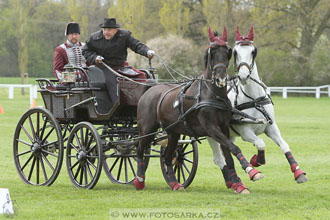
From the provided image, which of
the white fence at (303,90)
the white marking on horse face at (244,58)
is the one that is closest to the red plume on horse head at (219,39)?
the white marking on horse face at (244,58)

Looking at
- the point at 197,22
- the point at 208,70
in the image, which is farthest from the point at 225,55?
the point at 197,22

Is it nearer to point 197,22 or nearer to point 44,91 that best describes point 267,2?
point 197,22

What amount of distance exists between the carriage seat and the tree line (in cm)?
3085

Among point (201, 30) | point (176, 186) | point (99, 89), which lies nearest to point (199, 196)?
point (176, 186)

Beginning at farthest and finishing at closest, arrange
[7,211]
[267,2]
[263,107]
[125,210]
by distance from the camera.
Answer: [267,2] < [263,107] < [125,210] < [7,211]

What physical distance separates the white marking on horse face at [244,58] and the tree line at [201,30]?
31.8 m

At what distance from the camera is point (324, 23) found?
40719 mm

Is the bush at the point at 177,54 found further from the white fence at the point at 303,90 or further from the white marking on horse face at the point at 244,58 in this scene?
the white marking on horse face at the point at 244,58

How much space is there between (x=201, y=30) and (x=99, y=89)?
40587 millimetres

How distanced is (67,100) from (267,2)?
32357 mm

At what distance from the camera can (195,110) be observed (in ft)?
25.7

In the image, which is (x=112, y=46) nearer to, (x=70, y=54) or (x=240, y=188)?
(x=70, y=54)

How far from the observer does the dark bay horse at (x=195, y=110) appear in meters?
7.52

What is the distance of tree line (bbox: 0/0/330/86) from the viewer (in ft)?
131
